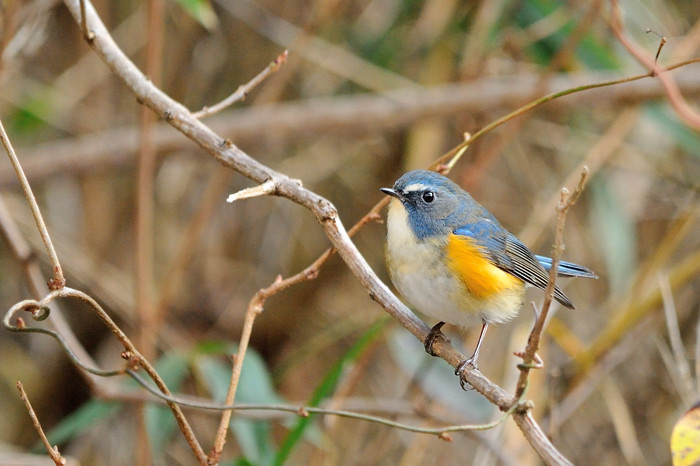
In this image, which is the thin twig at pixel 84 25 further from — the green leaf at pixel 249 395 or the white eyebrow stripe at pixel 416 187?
the green leaf at pixel 249 395

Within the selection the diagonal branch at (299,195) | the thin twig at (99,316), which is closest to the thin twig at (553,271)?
the diagonal branch at (299,195)

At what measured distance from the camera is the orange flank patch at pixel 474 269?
9.45 feet

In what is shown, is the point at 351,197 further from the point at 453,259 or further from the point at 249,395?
the point at 453,259

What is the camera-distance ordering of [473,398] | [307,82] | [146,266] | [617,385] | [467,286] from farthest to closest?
[307,82], [617,385], [473,398], [146,266], [467,286]

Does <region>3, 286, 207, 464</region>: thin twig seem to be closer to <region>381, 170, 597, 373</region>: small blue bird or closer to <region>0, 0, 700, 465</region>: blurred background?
<region>381, 170, 597, 373</region>: small blue bird

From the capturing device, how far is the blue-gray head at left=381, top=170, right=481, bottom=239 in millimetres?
3029

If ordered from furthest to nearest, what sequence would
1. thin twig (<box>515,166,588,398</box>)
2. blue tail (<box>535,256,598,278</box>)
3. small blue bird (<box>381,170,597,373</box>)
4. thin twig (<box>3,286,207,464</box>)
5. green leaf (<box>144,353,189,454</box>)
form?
green leaf (<box>144,353,189,454</box>) → blue tail (<box>535,256,598,278</box>) → small blue bird (<box>381,170,597,373</box>) → thin twig (<box>3,286,207,464</box>) → thin twig (<box>515,166,588,398</box>)

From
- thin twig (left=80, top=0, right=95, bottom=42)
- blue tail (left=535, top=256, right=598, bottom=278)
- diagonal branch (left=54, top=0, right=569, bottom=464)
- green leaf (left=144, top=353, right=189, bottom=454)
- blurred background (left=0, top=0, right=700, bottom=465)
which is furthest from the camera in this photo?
blurred background (left=0, top=0, right=700, bottom=465)

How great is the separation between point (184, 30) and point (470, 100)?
234 centimetres

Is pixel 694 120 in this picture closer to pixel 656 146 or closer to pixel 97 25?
pixel 97 25

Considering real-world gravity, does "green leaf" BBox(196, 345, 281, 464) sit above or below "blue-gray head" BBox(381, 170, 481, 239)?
below

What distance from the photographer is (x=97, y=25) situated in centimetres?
268

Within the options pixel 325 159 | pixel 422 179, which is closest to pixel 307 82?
pixel 325 159

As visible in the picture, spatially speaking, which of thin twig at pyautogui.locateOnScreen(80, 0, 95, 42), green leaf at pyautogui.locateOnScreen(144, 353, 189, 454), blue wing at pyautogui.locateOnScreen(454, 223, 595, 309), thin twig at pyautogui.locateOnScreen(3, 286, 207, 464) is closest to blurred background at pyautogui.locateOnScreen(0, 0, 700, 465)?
green leaf at pyautogui.locateOnScreen(144, 353, 189, 454)
